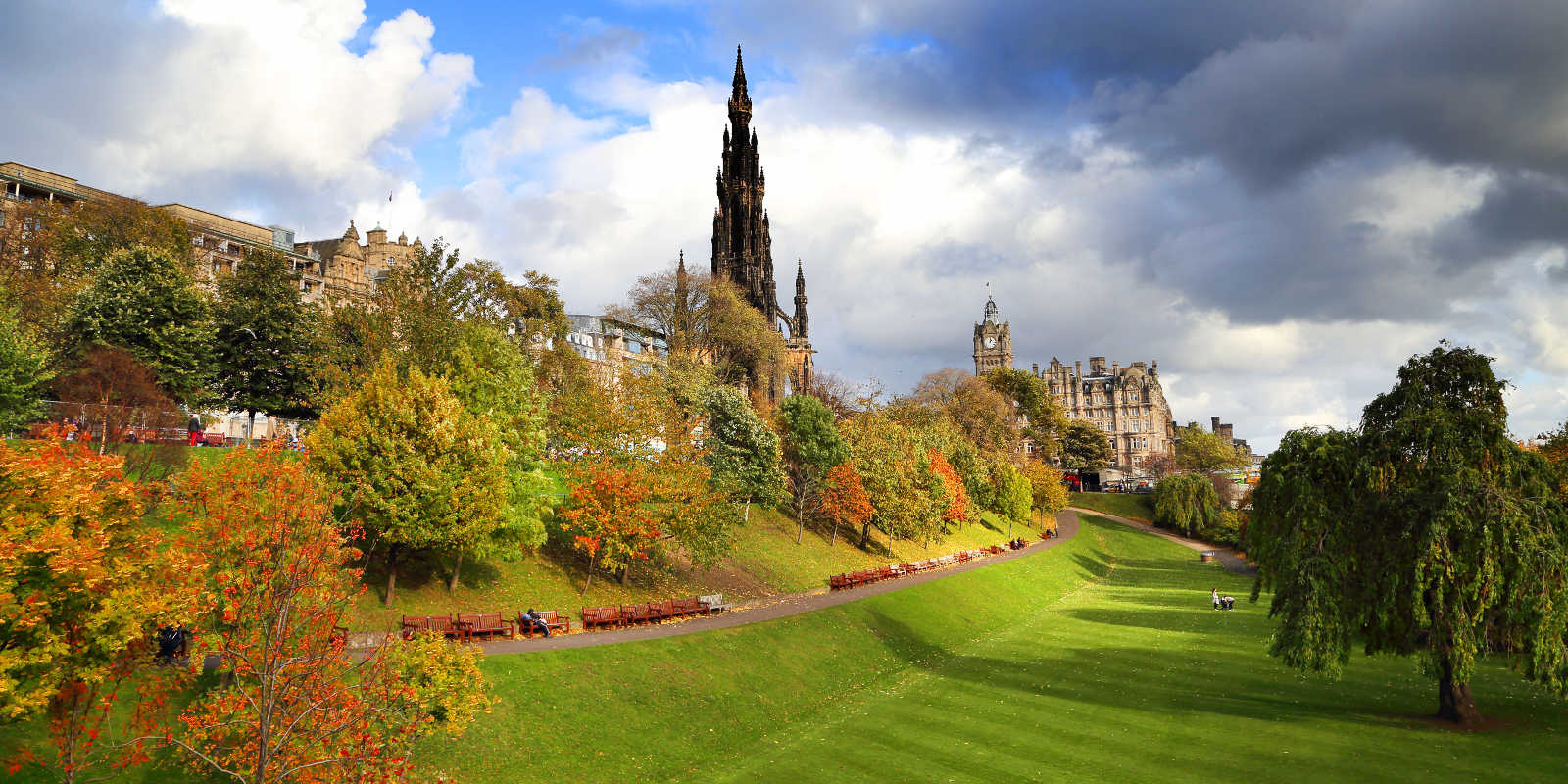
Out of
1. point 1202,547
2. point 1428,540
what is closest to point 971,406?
point 1202,547

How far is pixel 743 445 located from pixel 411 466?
1152 inches

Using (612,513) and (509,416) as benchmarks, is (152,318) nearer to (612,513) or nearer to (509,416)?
(509,416)

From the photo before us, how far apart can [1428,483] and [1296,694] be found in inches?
413

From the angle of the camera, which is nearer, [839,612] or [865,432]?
[839,612]

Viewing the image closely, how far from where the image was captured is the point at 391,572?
107 feet

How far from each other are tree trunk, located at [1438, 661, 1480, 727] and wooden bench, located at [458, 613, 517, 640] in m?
31.7

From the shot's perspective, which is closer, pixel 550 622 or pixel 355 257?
pixel 550 622

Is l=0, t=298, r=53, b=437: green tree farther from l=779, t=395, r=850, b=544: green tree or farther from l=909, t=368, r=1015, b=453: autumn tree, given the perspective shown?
l=909, t=368, r=1015, b=453: autumn tree

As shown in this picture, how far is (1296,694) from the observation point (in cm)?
3291

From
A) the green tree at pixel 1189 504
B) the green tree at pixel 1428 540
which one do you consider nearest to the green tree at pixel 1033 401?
the green tree at pixel 1189 504

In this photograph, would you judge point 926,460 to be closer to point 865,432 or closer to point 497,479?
point 865,432

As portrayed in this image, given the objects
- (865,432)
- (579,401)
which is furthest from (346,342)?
(865,432)

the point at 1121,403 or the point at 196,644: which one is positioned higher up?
the point at 1121,403

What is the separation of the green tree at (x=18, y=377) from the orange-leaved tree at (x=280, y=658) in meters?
17.7
